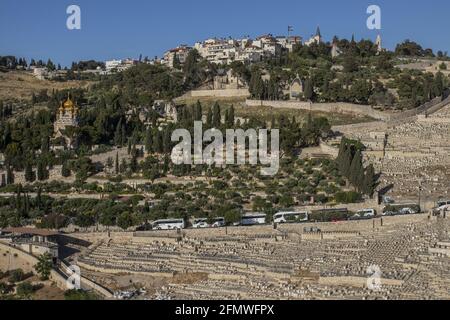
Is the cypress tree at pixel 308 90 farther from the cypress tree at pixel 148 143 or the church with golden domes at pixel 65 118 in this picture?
the church with golden domes at pixel 65 118

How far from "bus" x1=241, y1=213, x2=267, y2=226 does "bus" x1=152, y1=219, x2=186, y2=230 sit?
7.83 ft

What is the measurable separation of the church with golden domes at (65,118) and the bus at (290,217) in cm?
1710

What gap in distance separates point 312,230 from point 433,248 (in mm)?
6060

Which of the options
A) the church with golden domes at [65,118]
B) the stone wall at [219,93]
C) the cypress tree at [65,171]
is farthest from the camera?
the stone wall at [219,93]

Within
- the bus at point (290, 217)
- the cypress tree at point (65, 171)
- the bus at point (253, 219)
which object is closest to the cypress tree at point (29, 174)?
the cypress tree at point (65, 171)

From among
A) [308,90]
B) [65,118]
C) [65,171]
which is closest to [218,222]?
[65,171]

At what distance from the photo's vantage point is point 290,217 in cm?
3659

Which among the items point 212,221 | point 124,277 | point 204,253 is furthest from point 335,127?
point 124,277

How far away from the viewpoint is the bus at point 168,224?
119 ft

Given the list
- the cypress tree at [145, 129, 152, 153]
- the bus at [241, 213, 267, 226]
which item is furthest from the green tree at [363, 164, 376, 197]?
the cypress tree at [145, 129, 152, 153]

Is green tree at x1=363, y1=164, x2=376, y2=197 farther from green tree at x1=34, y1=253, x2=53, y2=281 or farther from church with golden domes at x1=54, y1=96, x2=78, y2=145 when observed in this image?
church with golden domes at x1=54, y1=96, x2=78, y2=145

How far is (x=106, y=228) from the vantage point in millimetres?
37281

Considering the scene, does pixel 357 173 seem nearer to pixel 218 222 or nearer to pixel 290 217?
pixel 290 217

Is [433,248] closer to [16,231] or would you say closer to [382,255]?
[382,255]
